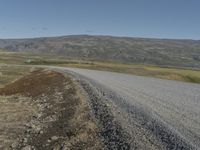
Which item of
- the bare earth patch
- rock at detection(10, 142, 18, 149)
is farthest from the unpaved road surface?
rock at detection(10, 142, 18, 149)

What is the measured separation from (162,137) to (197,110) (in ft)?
28.9

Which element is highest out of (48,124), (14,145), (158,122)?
(158,122)

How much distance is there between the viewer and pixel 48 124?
61.2 feet

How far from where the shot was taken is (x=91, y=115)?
772 inches

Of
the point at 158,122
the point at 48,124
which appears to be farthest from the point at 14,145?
the point at 158,122

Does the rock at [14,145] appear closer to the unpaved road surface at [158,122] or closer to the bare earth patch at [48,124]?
the bare earth patch at [48,124]

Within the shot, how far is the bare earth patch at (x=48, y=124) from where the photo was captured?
48.5 feet

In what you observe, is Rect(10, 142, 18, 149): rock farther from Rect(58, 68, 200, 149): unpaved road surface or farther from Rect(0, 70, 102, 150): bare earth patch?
Rect(58, 68, 200, 149): unpaved road surface

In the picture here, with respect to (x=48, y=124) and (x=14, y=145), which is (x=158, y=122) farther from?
(x=14, y=145)

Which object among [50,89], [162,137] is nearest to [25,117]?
[162,137]

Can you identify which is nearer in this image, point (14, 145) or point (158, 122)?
point (14, 145)

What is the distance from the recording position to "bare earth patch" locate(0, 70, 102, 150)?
14791 mm

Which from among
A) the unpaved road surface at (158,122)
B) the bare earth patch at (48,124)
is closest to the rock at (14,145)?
the bare earth patch at (48,124)

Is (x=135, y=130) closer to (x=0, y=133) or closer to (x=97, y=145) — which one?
(x=97, y=145)
